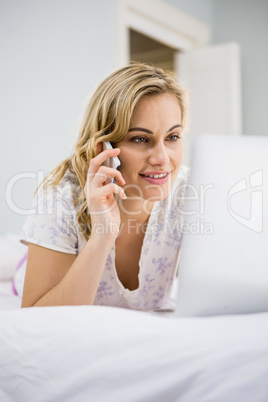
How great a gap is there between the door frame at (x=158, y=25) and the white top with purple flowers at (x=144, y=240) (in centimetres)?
251

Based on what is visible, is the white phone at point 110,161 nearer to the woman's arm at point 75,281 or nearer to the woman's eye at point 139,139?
the woman's eye at point 139,139

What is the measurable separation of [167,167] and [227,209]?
1.97ft

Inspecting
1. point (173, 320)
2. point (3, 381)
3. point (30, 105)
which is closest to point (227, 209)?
point (173, 320)

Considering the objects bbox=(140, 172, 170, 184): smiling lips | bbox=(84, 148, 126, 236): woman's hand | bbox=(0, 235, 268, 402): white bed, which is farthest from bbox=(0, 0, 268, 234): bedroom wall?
bbox=(0, 235, 268, 402): white bed

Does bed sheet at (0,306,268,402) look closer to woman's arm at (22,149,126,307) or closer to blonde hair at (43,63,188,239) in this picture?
woman's arm at (22,149,126,307)

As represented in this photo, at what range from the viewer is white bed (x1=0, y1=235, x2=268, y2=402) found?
1.76ft

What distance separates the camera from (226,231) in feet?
2.05

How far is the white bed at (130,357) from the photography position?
0.54 meters

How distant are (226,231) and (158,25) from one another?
396cm

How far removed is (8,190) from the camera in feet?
9.46

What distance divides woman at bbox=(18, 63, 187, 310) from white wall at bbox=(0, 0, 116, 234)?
5.56 ft

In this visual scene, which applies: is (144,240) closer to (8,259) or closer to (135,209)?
(135,209)

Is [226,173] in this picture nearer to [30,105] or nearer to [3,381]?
[3,381]

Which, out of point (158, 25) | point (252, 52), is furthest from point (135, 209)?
point (252, 52)
